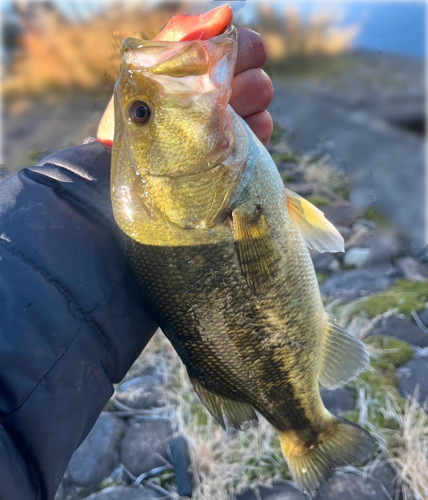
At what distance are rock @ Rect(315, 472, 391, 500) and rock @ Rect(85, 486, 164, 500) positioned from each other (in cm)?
105

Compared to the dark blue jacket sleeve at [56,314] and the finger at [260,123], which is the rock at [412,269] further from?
the dark blue jacket sleeve at [56,314]

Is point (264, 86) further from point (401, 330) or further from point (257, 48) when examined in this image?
point (401, 330)

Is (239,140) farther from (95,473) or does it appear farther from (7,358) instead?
(95,473)

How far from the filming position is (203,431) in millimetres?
3018

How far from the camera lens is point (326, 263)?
4.83 m

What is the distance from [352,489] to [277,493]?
A: 456 millimetres

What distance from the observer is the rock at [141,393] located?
128 inches

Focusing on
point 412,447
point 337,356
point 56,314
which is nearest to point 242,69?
point 56,314

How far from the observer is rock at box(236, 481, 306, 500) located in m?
2.56

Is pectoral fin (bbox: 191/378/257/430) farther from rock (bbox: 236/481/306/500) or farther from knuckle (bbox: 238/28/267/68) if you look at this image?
knuckle (bbox: 238/28/267/68)

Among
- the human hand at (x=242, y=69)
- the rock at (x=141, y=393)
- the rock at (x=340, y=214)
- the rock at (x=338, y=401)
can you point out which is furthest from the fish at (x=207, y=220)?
the rock at (x=340, y=214)

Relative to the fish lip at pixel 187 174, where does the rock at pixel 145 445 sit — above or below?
below

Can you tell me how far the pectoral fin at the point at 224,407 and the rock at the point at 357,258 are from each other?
3.36m

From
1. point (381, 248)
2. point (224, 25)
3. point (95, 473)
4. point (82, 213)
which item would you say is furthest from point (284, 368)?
point (381, 248)
